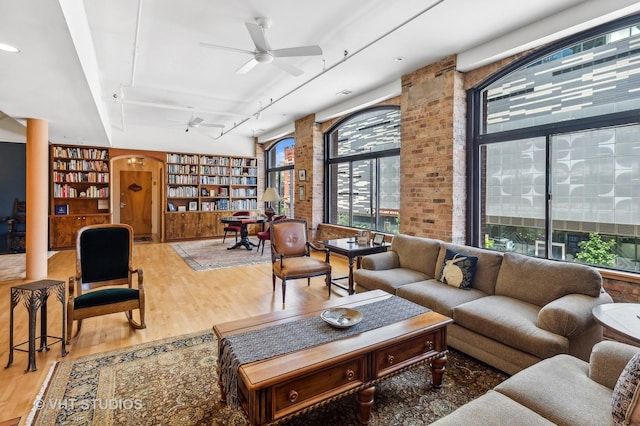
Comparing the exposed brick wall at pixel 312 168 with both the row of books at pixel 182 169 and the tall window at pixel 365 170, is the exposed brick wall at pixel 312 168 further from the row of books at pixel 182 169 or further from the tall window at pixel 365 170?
the row of books at pixel 182 169

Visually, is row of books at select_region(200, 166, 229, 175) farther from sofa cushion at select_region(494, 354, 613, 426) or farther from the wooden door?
sofa cushion at select_region(494, 354, 613, 426)

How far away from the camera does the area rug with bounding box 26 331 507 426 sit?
6.37ft

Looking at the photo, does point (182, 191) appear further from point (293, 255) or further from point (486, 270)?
point (486, 270)

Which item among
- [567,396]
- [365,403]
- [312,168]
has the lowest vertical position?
[365,403]

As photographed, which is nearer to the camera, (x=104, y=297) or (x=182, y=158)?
(x=104, y=297)

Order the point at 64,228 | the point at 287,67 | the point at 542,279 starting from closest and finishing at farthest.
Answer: the point at 542,279 < the point at 287,67 < the point at 64,228

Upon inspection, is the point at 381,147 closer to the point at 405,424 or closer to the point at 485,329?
the point at 485,329

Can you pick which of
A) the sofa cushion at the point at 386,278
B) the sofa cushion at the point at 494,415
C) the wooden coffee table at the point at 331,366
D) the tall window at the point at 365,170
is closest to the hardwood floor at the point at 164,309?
the sofa cushion at the point at 386,278

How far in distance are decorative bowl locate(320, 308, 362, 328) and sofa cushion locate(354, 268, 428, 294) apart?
3.75 ft

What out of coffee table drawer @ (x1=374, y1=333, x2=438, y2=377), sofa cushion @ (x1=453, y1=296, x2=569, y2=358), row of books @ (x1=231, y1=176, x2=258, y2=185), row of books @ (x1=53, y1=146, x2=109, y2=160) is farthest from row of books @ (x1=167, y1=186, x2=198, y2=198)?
coffee table drawer @ (x1=374, y1=333, x2=438, y2=377)

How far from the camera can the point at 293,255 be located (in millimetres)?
4492

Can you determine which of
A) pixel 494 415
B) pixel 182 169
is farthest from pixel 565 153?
pixel 182 169

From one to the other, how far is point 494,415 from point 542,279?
1.76 meters

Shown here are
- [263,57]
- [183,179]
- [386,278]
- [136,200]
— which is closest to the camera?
[386,278]
